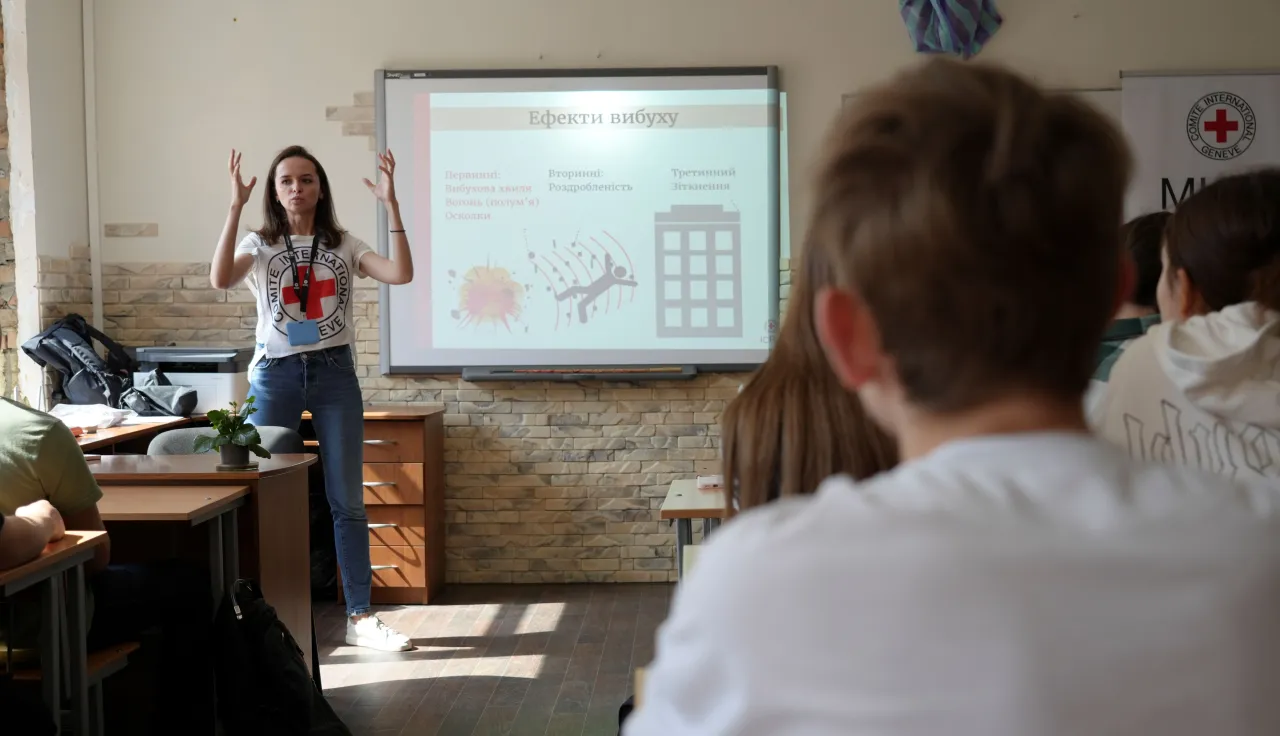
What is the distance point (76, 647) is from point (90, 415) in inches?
85.5

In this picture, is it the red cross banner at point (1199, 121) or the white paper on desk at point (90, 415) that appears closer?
the white paper on desk at point (90, 415)

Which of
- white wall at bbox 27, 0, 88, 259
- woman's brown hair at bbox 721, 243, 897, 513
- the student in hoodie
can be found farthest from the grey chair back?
woman's brown hair at bbox 721, 243, 897, 513

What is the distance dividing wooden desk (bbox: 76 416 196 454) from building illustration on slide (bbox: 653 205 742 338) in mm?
2121

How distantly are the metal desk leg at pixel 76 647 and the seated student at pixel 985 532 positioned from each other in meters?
2.23

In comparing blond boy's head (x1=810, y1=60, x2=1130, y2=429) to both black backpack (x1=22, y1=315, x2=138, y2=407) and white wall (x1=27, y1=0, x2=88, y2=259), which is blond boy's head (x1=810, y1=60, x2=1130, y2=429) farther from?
white wall (x1=27, y1=0, x2=88, y2=259)

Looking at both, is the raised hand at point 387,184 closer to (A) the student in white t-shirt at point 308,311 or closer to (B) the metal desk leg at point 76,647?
(A) the student in white t-shirt at point 308,311

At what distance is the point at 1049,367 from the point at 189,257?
5307 mm

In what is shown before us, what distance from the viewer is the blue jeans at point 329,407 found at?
4.00m

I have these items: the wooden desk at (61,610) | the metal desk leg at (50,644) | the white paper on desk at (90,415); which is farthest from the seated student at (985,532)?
the white paper on desk at (90,415)

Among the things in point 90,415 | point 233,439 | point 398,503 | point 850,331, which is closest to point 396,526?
point 398,503

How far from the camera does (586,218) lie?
17.3 feet

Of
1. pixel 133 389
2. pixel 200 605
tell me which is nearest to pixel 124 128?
pixel 133 389

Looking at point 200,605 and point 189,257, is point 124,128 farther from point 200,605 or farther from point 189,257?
point 200,605

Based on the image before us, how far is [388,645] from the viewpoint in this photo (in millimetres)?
4195
